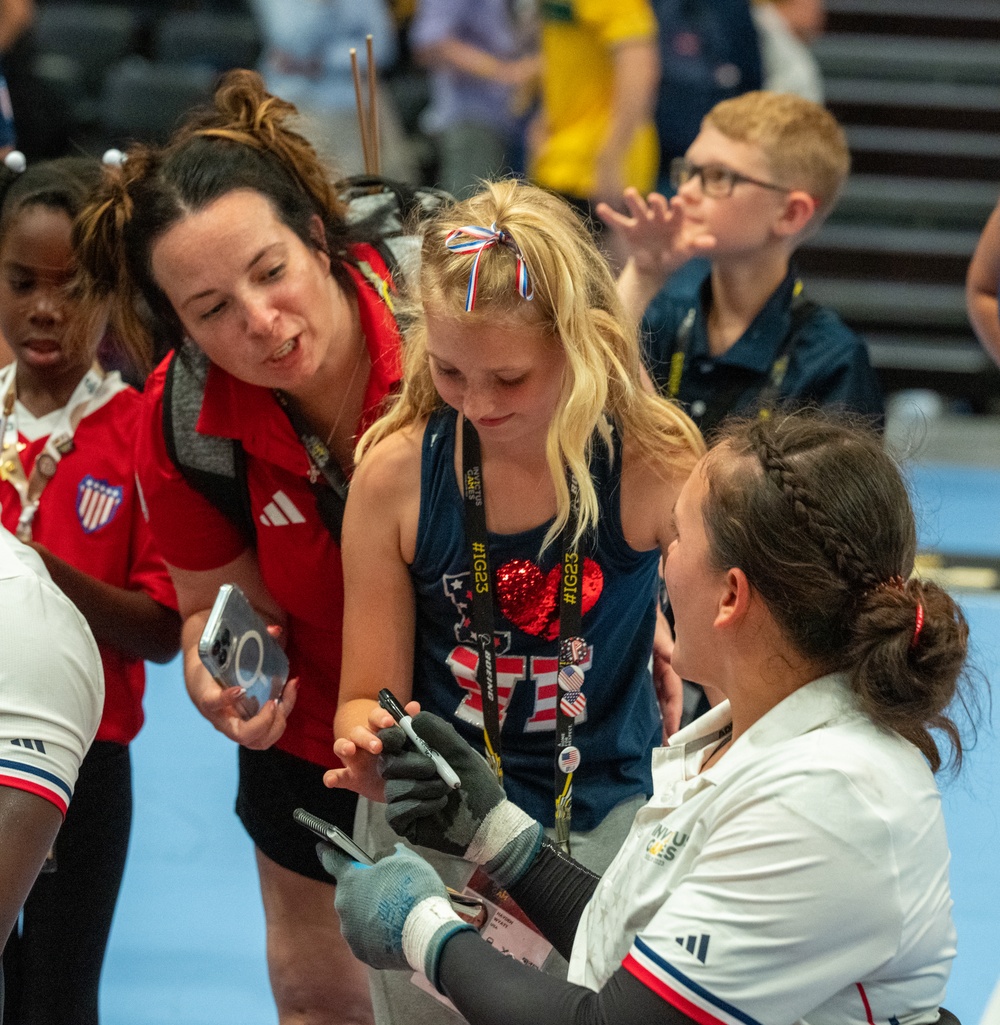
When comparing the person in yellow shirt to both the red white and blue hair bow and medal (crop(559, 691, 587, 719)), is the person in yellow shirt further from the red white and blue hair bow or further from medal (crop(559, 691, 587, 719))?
medal (crop(559, 691, 587, 719))

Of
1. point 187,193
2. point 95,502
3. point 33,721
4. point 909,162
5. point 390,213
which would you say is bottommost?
point 909,162

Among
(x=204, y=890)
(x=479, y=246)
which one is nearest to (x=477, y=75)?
(x=204, y=890)

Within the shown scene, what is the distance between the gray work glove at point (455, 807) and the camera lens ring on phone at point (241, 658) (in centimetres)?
38

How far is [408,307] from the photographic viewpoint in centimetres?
217

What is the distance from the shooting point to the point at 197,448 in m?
2.28

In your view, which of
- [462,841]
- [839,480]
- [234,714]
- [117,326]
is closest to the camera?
[839,480]

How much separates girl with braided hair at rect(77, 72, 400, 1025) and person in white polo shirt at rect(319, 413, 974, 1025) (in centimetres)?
71

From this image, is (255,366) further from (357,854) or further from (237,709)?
(357,854)

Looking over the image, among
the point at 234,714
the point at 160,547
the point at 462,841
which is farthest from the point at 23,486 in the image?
the point at 462,841

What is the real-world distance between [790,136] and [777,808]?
2.30 m

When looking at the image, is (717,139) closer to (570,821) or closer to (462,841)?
(570,821)

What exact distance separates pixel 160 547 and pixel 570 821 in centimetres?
83

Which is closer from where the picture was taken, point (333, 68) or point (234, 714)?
point (234, 714)

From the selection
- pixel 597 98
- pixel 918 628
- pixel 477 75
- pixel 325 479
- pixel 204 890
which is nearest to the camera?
pixel 918 628
